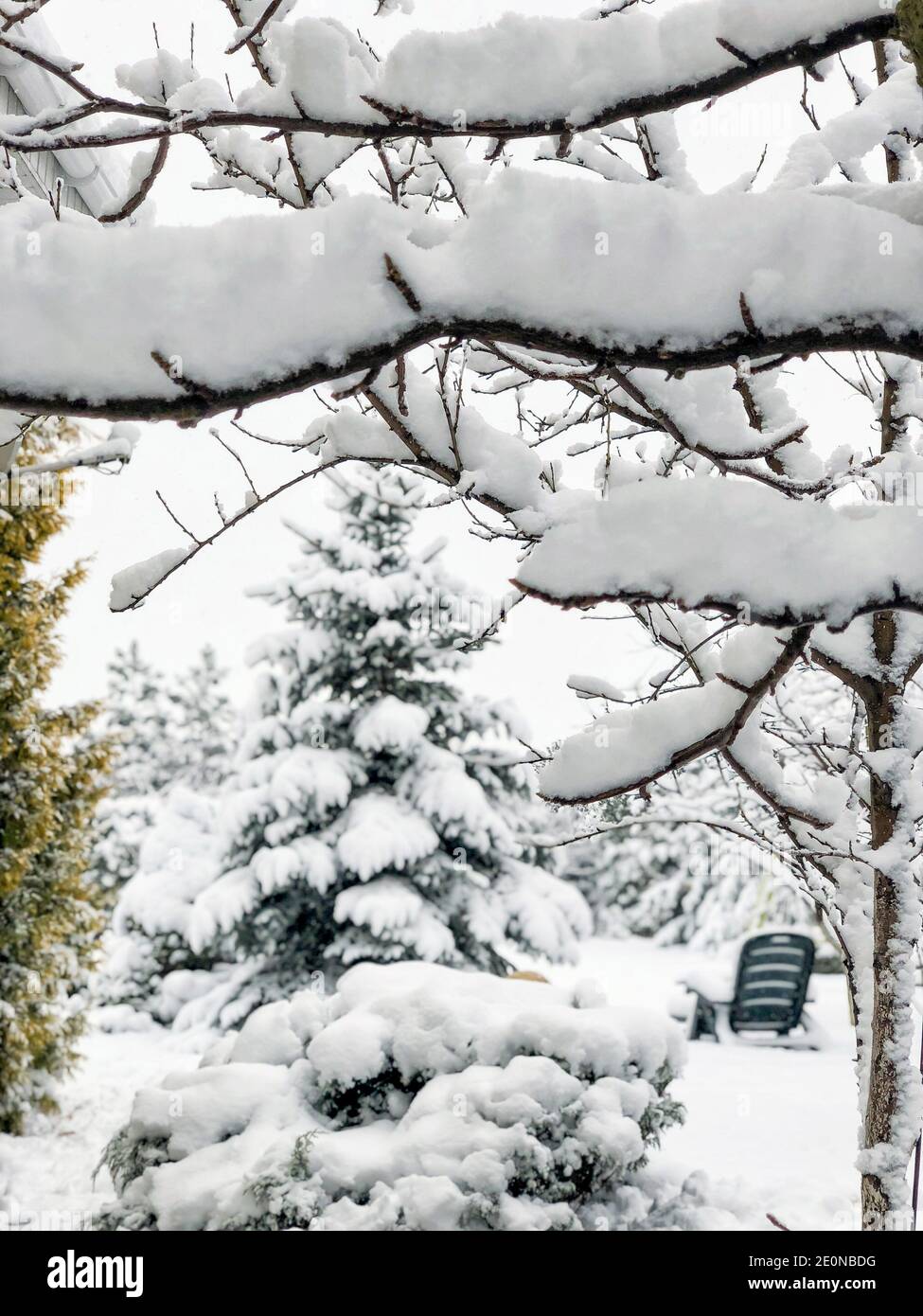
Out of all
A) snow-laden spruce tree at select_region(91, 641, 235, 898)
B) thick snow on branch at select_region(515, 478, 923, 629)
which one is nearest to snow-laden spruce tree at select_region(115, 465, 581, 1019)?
thick snow on branch at select_region(515, 478, 923, 629)

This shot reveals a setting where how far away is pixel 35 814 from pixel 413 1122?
384 centimetres

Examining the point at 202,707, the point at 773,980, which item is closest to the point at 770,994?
the point at 773,980

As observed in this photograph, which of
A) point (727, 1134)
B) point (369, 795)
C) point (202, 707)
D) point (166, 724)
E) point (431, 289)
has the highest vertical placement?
point (202, 707)

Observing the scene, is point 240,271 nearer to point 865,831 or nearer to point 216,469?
point 216,469

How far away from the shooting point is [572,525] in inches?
44.9

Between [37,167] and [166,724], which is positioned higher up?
[166,724]

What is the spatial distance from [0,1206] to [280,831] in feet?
12.4

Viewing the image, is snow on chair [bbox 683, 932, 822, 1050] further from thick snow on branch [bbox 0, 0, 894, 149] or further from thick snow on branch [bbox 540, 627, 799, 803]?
thick snow on branch [bbox 0, 0, 894, 149]

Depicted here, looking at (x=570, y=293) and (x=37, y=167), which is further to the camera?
(x=37, y=167)

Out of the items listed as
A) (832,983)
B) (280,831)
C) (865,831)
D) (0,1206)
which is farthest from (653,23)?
(832,983)

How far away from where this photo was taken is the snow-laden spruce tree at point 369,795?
8.15m

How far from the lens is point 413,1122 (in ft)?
12.9

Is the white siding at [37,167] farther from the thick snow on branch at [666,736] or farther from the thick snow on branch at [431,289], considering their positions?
the thick snow on branch at [666,736]

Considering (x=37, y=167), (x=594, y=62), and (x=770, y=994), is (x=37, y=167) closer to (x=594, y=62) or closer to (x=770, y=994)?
(x=594, y=62)
